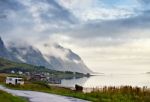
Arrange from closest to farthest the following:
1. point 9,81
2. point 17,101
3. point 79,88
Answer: point 17,101 < point 79,88 < point 9,81

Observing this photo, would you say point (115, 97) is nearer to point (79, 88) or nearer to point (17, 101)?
point (17, 101)

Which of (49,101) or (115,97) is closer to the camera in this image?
(49,101)

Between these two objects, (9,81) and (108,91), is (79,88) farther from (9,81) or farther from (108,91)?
(9,81)

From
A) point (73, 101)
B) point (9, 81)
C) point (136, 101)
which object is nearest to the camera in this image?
point (73, 101)

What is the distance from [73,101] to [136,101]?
8.60 m

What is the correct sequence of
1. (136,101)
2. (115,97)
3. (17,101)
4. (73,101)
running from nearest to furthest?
(17,101)
(73,101)
(136,101)
(115,97)

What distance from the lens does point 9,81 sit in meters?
96.0

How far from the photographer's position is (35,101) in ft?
146

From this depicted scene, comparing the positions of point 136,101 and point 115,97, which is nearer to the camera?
point 136,101

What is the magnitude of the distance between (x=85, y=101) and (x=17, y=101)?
26.8 feet

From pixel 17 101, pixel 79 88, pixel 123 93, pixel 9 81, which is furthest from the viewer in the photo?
pixel 9 81

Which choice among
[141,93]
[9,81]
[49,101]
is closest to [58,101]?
[49,101]

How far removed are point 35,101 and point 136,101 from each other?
42.2 feet

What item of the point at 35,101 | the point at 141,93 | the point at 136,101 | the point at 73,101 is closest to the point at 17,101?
the point at 35,101
